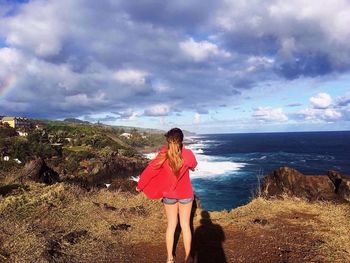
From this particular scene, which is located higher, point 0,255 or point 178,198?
point 178,198

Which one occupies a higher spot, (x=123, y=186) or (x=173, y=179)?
(x=173, y=179)

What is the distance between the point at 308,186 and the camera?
1321cm

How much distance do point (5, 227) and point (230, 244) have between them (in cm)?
445

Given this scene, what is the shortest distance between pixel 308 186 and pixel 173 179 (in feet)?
29.3

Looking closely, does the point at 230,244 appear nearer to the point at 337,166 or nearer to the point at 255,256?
the point at 255,256

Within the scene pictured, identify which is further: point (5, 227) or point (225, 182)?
point (225, 182)

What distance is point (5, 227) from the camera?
770 centimetres

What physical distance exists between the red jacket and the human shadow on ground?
1.45m

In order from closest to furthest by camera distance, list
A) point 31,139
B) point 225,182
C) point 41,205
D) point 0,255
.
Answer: point 0,255, point 41,205, point 225,182, point 31,139

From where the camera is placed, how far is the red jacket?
18.4 ft

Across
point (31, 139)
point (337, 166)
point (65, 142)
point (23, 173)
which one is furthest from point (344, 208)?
point (65, 142)

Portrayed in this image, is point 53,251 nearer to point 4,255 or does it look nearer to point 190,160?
point 4,255

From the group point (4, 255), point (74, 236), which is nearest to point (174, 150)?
point (74, 236)

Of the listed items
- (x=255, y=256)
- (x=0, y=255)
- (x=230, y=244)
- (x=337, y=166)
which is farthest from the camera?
(x=337, y=166)
